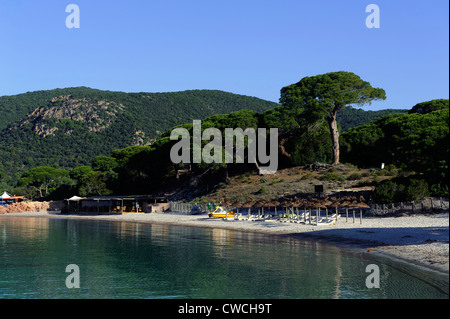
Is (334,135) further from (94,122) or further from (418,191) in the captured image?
(94,122)

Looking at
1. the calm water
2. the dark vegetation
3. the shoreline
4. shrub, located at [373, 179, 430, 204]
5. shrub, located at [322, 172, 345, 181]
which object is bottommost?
the calm water

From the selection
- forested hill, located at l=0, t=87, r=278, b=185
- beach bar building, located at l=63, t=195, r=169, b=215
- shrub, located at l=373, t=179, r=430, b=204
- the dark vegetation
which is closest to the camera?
shrub, located at l=373, t=179, r=430, b=204

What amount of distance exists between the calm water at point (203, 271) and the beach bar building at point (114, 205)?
111ft

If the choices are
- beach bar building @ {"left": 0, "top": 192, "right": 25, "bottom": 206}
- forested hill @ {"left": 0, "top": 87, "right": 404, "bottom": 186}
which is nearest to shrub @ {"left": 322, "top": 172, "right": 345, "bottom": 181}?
beach bar building @ {"left": 0, "top": 192, "right": 25, "bottom": 206}

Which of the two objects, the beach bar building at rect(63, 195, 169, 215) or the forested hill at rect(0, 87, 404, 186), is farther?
the forested hill at rect(0, 87, 404, 186)

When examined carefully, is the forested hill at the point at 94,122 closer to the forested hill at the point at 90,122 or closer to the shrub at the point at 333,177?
the forested hill at the point at 90,122

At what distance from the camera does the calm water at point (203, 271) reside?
18375mm

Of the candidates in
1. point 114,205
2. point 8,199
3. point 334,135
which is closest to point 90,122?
point 8,199

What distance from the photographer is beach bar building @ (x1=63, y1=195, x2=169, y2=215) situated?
69406mm

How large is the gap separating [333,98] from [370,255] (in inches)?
1688

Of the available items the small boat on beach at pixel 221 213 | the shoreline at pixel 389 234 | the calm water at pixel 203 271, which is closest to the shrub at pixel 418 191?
the shoreline at pixel 389 234

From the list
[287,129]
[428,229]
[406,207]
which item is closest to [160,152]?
[287,129]

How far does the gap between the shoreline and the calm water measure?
158 centimetres

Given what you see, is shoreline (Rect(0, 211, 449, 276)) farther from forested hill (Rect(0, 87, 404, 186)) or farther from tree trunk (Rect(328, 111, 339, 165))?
forested hill (Rect(0, 87, 404, 186))
